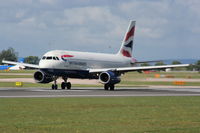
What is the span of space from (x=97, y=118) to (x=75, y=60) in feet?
105

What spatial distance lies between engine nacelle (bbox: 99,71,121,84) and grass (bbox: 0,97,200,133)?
74.4ft

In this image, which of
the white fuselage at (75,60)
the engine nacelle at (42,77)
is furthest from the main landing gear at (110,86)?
the engine nacelle at (42,77)

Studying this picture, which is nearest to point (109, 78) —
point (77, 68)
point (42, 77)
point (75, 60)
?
point (77, 68)

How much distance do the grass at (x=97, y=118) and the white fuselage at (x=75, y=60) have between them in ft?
77.2

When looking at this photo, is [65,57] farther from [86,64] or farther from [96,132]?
[96,132]

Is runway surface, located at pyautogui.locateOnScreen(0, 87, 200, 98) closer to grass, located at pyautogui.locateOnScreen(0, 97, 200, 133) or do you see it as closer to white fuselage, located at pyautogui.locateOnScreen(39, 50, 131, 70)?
white fuselage, located at pyautogui.locateOnScreen(39, 50, 131, 70)

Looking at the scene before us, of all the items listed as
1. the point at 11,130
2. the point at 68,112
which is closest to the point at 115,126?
the point at 11,130

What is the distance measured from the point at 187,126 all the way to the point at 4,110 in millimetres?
9751

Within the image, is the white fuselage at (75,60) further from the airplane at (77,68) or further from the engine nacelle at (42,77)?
the engine nacelle at (42,77)

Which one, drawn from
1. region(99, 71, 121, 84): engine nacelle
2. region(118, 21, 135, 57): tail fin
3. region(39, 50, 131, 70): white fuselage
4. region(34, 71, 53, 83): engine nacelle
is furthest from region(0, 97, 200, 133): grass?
region(118, 21, 135, 57): tail fin

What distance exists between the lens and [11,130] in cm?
1866

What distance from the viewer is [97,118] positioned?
2283cm

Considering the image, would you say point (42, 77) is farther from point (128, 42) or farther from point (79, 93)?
point (128, 42)

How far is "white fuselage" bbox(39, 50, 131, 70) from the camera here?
5281cm
